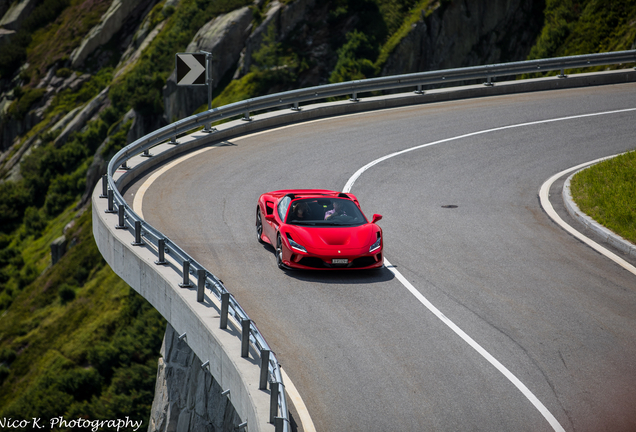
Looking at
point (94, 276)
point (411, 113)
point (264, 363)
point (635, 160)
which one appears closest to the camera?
point (264, 363)

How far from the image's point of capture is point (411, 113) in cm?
2212

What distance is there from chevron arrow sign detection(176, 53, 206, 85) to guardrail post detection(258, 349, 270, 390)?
11.4 meters

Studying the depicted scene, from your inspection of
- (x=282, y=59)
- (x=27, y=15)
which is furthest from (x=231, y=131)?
(x=27, y=15)

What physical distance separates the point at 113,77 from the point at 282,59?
26934mm

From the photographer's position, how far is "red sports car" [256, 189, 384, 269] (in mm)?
10406

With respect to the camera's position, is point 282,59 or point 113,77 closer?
point 282,59

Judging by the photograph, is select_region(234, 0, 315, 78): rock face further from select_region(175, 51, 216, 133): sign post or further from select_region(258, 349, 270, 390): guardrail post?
select_region(258, 349, 270, 390): guardrail post

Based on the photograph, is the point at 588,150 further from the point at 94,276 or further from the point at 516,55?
the point at 94,276

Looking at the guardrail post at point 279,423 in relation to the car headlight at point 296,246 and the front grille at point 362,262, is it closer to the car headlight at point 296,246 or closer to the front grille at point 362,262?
the car headlight at point 296,246

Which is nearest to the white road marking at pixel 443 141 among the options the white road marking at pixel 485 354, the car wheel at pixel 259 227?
the car wheel at pixel 259 227

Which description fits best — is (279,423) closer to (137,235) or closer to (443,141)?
(137,235)

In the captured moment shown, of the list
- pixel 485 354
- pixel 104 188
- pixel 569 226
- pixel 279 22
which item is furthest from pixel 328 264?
pixel 279 22

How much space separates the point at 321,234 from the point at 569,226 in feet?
18.6

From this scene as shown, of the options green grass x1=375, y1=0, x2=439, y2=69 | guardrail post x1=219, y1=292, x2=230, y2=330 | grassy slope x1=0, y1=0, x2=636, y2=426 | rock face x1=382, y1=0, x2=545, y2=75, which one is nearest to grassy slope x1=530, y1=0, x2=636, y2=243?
grassy slope x1=0, y1=0, x2=636, y2=426
